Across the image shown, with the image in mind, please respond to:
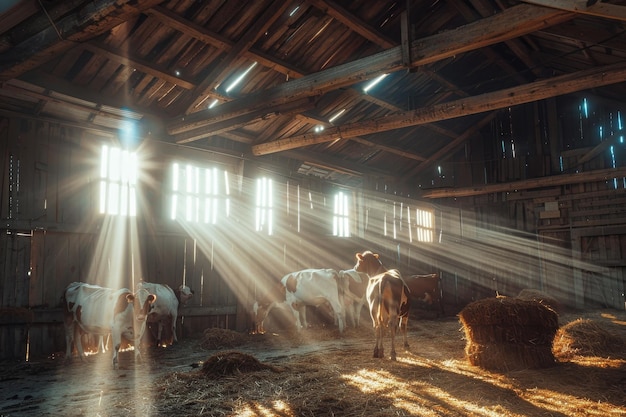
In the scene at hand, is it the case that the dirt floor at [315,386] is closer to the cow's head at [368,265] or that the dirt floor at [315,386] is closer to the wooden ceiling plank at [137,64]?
the cow's head at [368,265]

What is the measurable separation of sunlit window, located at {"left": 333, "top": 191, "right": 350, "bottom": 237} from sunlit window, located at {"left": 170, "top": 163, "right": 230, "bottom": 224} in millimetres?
4983

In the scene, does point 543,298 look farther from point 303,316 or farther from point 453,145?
point 453,145

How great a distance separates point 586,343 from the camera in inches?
310

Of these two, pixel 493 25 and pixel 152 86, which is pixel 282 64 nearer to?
pixel 152 86

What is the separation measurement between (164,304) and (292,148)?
564 centimetres

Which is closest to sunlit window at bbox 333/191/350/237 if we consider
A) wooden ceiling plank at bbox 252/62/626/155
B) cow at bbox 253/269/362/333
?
cow at bbox 253/269/362/333

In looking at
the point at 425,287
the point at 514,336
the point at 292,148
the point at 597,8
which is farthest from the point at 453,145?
the point at 597,8

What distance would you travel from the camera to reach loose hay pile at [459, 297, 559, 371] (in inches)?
271

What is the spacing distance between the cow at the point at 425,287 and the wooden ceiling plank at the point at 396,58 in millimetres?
9428

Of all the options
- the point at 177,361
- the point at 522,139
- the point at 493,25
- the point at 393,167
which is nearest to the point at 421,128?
the point at 393,167

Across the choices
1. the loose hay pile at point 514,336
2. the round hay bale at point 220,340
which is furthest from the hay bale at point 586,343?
the round hay bale at point 220,340

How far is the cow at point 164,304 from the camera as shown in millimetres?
10188

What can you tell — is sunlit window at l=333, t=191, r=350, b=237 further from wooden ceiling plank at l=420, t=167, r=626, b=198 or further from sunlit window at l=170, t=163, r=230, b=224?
sunlit window at l=170, t=163, r=230, b=224

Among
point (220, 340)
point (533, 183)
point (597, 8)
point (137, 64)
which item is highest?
point (137, 64)
